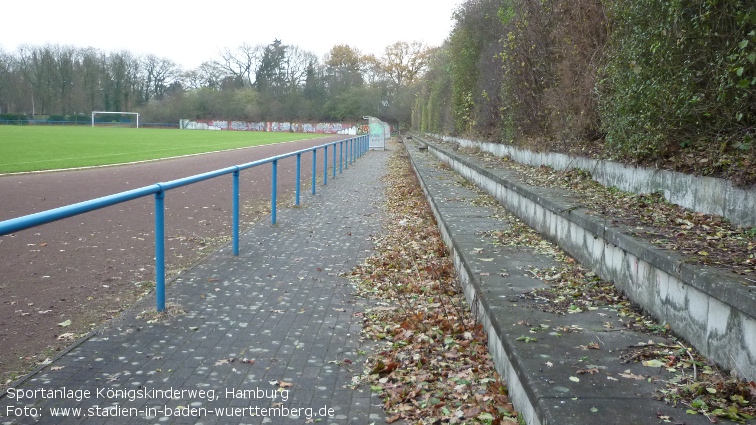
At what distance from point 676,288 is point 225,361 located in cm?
276

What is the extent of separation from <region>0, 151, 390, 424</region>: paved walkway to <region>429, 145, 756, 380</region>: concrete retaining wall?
1.69 metres

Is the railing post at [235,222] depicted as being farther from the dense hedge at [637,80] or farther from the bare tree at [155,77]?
the bare tree at [155,77]

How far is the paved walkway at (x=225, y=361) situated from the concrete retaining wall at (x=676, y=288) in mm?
1695

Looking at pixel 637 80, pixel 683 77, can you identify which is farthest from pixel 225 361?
pixel 637 80

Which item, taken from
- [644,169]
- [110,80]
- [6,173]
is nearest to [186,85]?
[110,80]

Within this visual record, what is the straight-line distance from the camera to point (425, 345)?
14.9 ft

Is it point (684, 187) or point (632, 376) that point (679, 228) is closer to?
point (684, 187)

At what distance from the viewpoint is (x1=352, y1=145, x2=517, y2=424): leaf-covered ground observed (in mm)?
3490

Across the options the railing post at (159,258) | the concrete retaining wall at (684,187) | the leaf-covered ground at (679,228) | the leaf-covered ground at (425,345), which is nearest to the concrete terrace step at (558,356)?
the leaf-covered ground at (425,345)

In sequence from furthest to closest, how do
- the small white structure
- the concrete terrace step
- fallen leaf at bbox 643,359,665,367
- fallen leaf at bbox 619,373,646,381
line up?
the small white structure
fallen leaf at bbox 643,359,665,367
fallen leaf at bbox 619,373,646,381
the concrete terrace step

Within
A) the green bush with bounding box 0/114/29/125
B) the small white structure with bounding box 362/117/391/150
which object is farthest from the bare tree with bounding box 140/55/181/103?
the small white structure with bounding box 362/117/391/150

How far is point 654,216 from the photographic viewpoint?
5.12 meters

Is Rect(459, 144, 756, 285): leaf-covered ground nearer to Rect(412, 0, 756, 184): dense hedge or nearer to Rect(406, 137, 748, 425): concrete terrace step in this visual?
Rect(412, 0, 756, 184): dense hedge

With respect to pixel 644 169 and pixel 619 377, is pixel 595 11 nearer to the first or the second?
pixel 644 169
